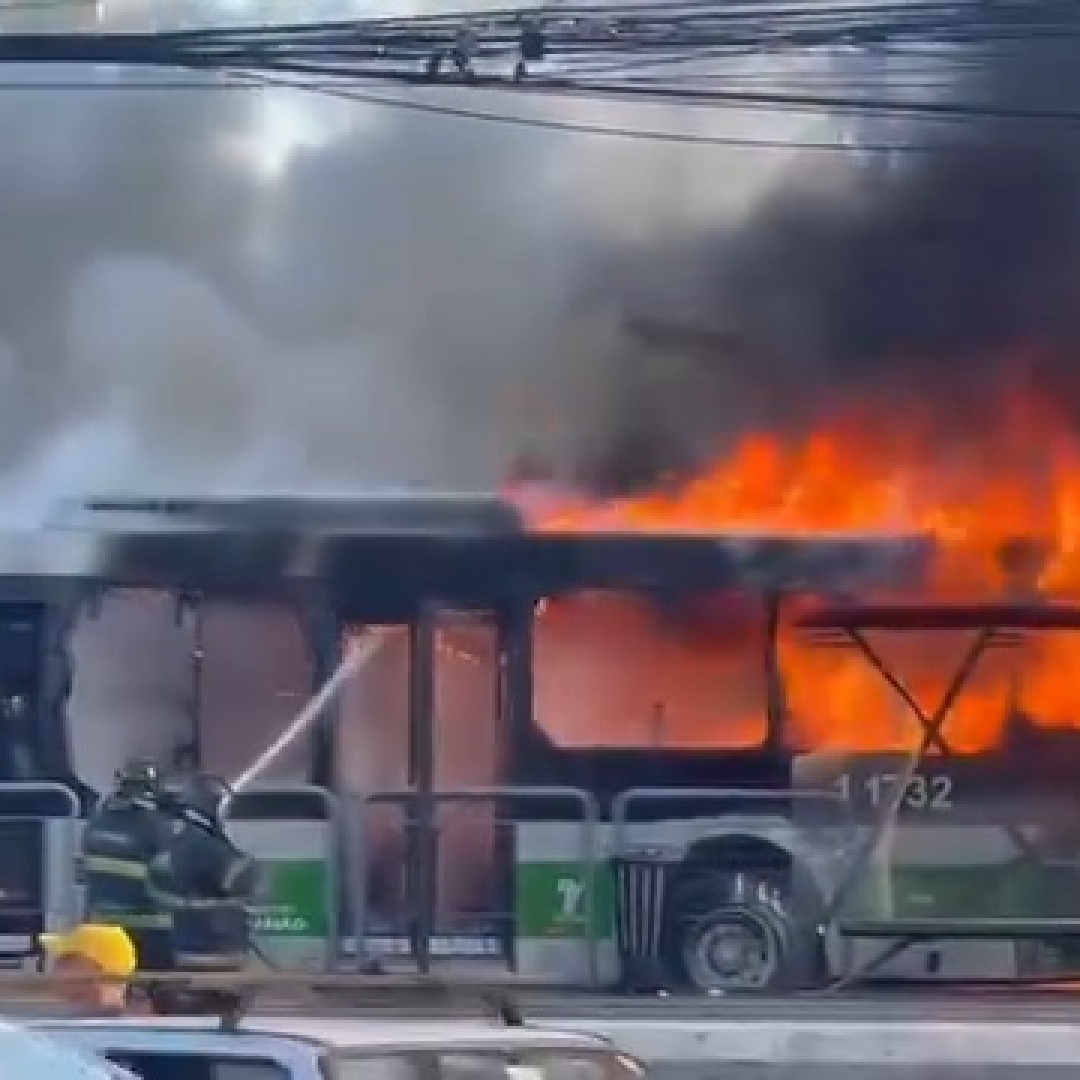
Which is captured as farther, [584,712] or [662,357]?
[662,357]

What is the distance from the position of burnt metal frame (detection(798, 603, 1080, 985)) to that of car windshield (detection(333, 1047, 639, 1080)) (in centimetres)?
908

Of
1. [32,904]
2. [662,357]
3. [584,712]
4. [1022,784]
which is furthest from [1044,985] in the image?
[662,357]

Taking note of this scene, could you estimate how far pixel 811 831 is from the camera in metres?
15.7

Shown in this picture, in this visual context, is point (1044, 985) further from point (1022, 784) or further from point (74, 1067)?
point (74, 1067)

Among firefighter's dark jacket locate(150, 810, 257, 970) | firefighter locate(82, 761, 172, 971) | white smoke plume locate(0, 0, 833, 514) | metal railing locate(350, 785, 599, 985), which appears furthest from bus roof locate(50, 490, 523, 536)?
firefighter's dark jacket locate(150, 810, 257, 970)

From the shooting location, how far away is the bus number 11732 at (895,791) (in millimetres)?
15570

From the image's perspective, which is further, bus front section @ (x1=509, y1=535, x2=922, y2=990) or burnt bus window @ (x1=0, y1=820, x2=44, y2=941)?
burnt bus window @ (x1=0, y1=820, x2=44, y2=941)

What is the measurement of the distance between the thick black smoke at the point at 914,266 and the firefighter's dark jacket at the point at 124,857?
312 inches

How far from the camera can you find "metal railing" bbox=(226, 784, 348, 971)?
15.9 meters

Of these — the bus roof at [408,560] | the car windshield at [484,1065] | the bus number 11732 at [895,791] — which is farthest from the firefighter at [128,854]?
the car windshield at [484,1065]

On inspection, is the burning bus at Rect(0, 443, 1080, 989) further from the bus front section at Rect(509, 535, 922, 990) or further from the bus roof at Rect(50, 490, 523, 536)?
the bus roof at Rect(50, 490, 523, 536)

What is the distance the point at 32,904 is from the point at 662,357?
6.74 meters

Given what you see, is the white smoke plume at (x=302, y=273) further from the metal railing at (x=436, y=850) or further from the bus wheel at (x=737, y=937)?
the bus wheel at (x=737, y=937)

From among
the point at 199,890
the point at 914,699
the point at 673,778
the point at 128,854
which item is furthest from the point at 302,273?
the point at 199,890
